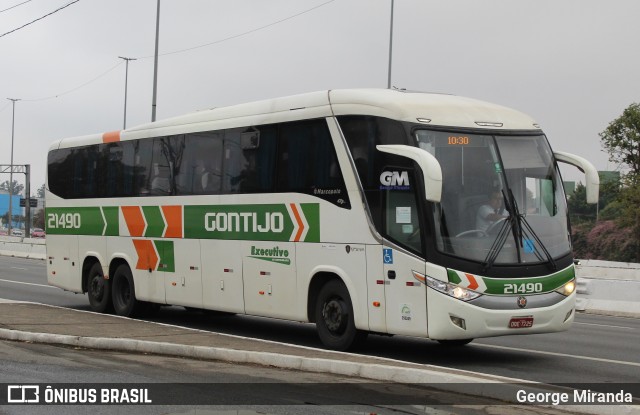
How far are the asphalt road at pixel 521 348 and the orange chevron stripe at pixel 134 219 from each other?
1796 millimetres

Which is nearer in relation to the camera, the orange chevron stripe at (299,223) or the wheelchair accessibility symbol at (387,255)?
the wheelchair accessibility symbol at (387,255)

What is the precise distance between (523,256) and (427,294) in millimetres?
1363

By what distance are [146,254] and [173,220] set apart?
1305 millimetres

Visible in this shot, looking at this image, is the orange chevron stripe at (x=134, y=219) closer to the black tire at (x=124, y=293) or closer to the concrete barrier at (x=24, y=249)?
the black tire at (x=124, y=293)

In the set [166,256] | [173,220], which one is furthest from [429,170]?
[166,256]

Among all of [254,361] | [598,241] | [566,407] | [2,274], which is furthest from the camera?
[598,241]

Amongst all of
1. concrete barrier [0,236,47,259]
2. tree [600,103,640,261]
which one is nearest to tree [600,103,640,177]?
tree [600,103,640,261]

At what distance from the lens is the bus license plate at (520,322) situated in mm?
12430

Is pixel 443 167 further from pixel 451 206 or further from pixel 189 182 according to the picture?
pixel 189 182

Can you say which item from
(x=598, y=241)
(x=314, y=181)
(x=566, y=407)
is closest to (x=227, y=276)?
(x=314, y=181)

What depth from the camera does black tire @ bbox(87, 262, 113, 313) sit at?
1989 centimetres

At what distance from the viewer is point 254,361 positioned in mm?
11922

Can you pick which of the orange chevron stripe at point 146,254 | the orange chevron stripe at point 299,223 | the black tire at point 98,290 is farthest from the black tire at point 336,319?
the black tire at point 98,290

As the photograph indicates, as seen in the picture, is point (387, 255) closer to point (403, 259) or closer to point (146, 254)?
point (403, 259)
